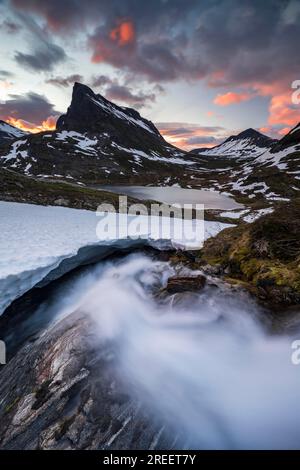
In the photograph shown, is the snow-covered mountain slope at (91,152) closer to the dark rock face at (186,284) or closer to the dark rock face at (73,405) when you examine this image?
the dark rock face at (186,284)

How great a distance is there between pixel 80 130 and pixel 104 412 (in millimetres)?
165325

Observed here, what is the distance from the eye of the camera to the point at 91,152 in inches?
4710

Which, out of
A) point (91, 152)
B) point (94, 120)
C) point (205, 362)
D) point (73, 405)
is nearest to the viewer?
point (73, 405)

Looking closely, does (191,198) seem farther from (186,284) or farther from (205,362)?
(205,362)

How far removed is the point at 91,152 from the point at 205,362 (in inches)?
4870

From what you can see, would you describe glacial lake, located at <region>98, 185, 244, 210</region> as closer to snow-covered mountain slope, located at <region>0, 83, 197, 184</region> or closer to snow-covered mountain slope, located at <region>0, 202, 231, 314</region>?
snow-covered mountain slope, located at <region>0, 202, 231, 314</region>

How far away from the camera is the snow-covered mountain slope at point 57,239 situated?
794cm

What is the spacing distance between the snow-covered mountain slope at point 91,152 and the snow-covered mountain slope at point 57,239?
68821 mm

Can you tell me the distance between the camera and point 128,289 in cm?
982

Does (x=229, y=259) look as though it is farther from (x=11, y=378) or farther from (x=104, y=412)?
(x=11, y=378)

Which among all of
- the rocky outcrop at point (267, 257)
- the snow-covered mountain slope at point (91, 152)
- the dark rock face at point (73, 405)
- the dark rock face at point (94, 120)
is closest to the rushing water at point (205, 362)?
the dark rock face at point (73, 405)

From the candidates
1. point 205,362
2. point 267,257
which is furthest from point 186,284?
point 267,257
